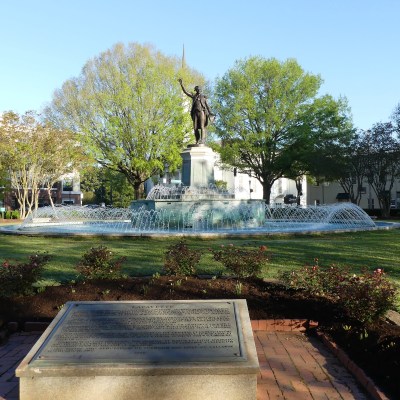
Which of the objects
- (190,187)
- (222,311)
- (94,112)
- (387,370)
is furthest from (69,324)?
(94,112)

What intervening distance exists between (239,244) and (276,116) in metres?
25.3

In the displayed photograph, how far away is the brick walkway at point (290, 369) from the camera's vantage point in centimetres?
401

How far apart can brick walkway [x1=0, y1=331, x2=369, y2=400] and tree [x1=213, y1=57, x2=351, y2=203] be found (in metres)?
33.1

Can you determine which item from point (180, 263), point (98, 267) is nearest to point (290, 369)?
point (180, 263)

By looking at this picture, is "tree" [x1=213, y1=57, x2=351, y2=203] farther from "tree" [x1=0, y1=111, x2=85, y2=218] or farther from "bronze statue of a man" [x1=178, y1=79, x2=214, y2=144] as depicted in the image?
"bronze statue of a man" [x1=178, y1=79, x2=214, y2=144]

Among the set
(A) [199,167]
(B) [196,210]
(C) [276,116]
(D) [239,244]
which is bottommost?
(D) [239,244]

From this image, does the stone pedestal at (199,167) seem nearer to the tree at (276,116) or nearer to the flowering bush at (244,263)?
the flowering bush at (244,263)

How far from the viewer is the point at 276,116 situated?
3725cm

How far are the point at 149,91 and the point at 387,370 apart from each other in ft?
108

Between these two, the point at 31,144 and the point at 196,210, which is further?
the point at 31,144

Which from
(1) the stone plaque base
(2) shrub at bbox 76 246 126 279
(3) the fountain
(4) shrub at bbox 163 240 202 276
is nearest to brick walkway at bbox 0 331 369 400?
(1) the stone plaque base

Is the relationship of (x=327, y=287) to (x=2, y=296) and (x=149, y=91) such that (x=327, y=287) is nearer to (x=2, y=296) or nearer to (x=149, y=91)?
(x=2, y=296)

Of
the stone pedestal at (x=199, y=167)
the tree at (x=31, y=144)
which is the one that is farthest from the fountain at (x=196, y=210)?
the tree at (x=31, y=144)

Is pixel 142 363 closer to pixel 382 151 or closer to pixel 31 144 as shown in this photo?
pixel 31 144
